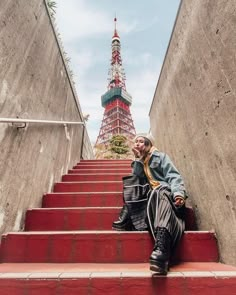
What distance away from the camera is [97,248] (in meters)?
1.56

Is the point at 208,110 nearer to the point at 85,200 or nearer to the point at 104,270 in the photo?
the point at 104,270

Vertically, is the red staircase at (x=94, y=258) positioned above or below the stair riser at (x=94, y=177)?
below

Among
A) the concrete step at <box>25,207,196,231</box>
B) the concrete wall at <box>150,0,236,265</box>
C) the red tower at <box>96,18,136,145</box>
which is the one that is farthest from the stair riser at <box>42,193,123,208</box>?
the red tower at <box>96,18,136,145</box>

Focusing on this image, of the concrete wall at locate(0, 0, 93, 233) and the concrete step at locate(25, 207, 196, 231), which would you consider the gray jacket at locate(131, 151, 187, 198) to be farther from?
the concrete wall at locate(0, 0, 93, 233)

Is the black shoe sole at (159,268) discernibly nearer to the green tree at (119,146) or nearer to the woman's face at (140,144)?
the woman's face at (140,144)

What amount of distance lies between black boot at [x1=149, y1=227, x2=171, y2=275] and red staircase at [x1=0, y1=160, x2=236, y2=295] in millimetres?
39

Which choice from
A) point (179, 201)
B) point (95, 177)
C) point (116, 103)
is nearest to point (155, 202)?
point (179, 201)

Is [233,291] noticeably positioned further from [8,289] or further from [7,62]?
[7,62]

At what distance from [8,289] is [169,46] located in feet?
8.75

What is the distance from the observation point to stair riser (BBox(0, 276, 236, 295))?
113 cm

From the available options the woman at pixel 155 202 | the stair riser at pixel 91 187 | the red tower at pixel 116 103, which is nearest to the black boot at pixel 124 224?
the woman at pixel 155 202

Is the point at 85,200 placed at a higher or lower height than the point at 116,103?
lower

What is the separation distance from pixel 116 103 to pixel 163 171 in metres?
35.0

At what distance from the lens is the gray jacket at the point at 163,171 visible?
172 centimetres
